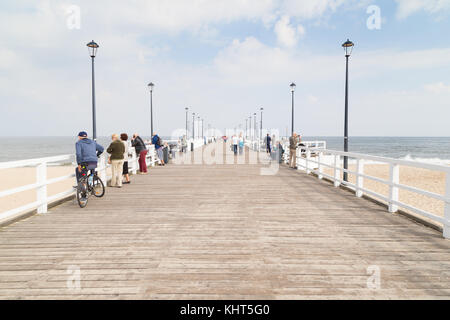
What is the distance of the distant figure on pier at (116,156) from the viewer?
33.3ft

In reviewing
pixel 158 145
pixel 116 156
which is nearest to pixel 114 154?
pixel 116 156

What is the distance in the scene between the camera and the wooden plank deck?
350cm

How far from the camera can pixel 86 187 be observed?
7820 mm

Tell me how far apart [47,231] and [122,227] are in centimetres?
124

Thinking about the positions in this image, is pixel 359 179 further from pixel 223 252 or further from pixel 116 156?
pixel 116 156

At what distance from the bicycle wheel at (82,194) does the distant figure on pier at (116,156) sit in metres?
2.31

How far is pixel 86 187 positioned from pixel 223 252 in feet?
15.1

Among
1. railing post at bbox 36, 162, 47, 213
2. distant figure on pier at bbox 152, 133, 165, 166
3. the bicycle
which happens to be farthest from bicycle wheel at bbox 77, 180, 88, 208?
distant figure on pier at bbox 152, 133, 165, 166

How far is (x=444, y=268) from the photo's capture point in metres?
4.07

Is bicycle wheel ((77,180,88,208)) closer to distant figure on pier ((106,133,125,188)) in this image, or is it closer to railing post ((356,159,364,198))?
distant figure on pier ((106,133,125,188))

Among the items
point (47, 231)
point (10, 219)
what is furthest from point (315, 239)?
point (10, 219)

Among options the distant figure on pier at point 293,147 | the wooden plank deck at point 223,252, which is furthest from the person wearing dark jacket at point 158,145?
the wooden plank deck at point 223,252
